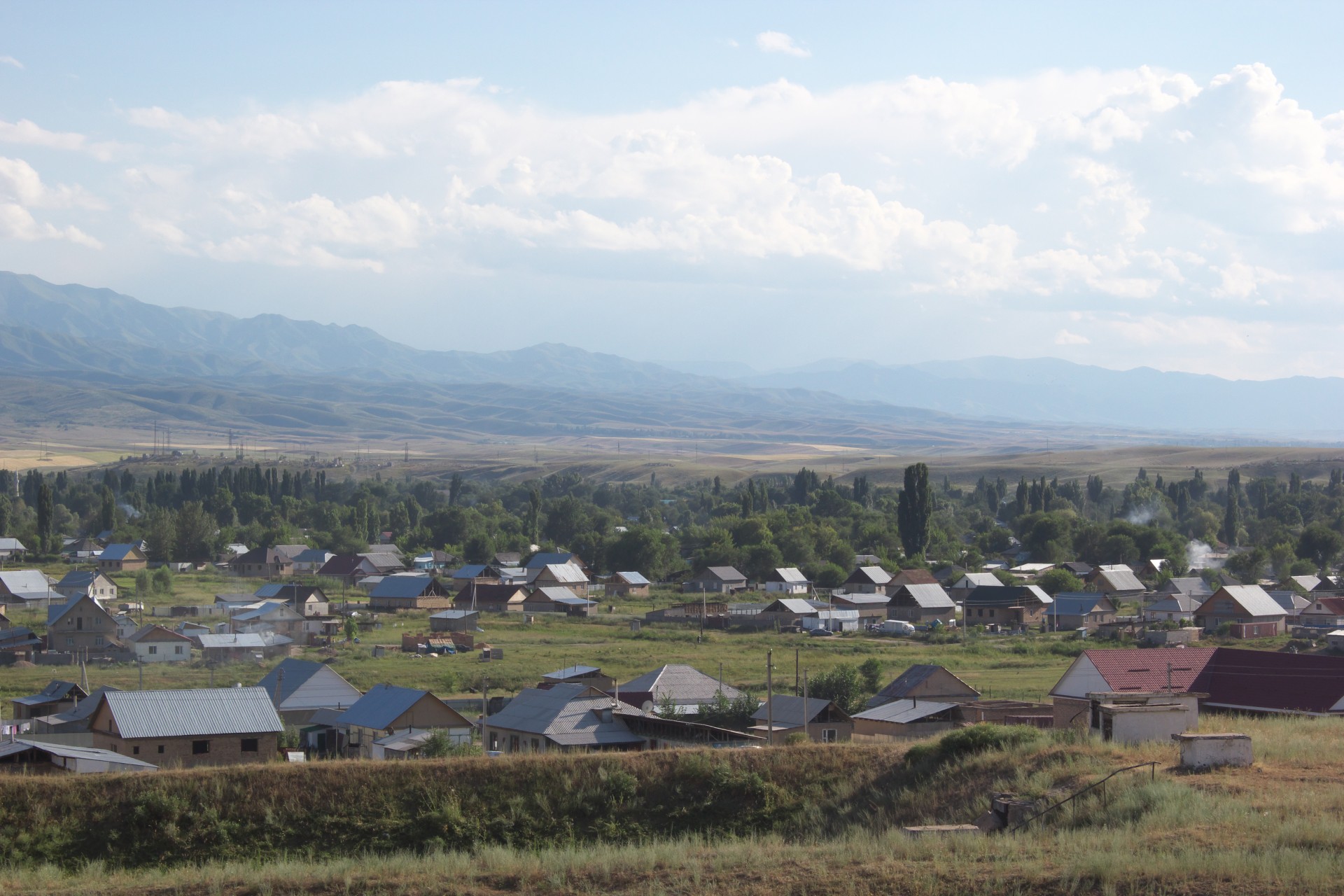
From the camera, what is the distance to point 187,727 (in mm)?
25594

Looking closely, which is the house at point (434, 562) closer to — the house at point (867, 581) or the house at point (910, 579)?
the house at point (867, 581)

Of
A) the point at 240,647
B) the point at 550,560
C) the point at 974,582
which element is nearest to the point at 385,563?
the point at 550,560

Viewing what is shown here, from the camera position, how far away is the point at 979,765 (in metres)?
20.2

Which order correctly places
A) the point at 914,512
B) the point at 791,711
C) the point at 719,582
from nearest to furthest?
the point at 791,711 < the point at 719,582 < the point at 914,512

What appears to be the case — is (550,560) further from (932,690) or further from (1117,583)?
(932,690)

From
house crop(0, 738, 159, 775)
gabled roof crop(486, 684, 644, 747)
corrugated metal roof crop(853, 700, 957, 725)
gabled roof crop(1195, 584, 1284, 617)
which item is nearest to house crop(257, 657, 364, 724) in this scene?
gabled roof crop(486, 684, 644, 747)

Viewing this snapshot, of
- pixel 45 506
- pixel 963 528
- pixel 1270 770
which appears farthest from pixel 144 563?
pixel 1270 770

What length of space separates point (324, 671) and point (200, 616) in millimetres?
29853

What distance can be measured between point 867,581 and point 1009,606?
1252cm

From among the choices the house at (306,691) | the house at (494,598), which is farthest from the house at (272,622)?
the house at (306,691)

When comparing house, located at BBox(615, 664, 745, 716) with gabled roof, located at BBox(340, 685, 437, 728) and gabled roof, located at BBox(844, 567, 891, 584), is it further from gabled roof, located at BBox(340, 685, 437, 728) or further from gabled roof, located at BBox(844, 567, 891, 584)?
gabled roof, located at BBox(844, 567, 891, 584)

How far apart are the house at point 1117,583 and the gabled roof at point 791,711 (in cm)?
4781

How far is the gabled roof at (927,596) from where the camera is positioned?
69.9 meters

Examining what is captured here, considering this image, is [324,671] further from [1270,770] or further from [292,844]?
[1270,770]
